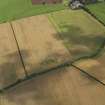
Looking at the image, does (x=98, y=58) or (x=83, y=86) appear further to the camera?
(x=98, y=58)

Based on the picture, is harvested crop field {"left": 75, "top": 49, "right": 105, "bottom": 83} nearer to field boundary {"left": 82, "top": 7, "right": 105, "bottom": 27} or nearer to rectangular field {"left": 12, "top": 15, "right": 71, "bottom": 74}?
rectangular field {"left": 12, "top": 15, "right": 71, "bottom": 74}

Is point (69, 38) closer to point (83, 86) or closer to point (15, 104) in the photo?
point (83, 86)

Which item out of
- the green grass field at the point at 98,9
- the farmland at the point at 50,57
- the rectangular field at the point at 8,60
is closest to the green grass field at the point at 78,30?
the farmland at the point at 50,57

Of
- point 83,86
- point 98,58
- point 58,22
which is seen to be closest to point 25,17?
point 58,22

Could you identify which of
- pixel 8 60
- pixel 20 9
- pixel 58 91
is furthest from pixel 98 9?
pixel 58 91

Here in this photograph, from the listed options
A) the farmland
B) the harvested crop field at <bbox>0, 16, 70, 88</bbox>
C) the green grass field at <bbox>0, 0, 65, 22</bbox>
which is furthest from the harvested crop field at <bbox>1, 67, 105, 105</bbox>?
the green grass field at <bbox>0, 0, 65, 22</bbox>

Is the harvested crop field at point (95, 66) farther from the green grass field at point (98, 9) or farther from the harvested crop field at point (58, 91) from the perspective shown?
the green grass field at point (98, 9)

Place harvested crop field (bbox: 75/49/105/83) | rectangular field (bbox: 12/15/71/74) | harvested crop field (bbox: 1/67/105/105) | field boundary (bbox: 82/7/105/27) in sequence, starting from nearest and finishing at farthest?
harvested crop field (bbox: 1/67/105/105)
harvested crop field (bbox: 75/49/105/83)
rectangular field (bbox: 12/15/71/74)
field boundary (bbox: 82/7/105/27)
